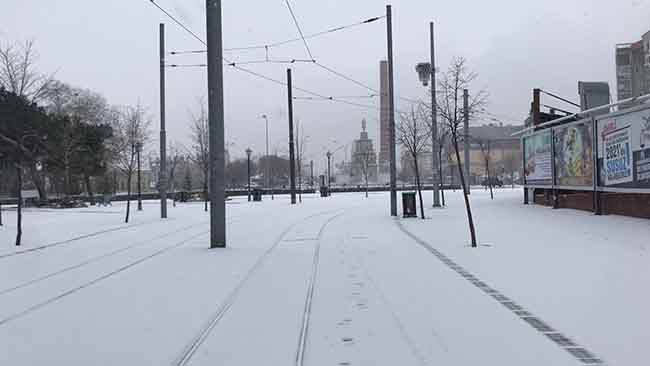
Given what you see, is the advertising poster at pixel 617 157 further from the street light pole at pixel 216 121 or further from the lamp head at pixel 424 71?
the street light pole at pixel 216 121

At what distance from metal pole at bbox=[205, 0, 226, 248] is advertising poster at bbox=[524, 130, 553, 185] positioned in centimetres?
1461

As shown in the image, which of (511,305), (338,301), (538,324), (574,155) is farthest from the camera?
(574,155)

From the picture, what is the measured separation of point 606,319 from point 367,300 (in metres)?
2.84

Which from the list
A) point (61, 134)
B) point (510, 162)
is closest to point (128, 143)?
point (61, 134)

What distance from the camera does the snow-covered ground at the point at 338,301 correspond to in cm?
597

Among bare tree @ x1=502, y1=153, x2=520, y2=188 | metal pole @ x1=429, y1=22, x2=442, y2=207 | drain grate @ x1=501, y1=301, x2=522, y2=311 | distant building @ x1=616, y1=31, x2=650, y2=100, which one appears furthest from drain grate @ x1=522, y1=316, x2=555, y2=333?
bare tree @ x1=502, y1=153, x2=520, y2=188

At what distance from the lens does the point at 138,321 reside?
24.4 feet

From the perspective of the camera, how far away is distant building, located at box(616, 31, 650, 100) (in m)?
52.5

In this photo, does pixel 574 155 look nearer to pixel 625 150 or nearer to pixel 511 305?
pixel 625 150

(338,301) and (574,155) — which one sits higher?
(574,155)

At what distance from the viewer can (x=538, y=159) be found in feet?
87.1

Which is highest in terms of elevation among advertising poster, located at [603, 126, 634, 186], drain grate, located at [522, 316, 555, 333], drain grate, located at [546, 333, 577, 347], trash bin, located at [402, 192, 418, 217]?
advertising poster, located at [603, 126, 634, 186]

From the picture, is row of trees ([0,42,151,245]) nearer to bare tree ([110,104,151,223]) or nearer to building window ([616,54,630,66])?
bare tree ([110,104,151,223])

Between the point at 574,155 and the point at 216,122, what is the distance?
43.3ft
